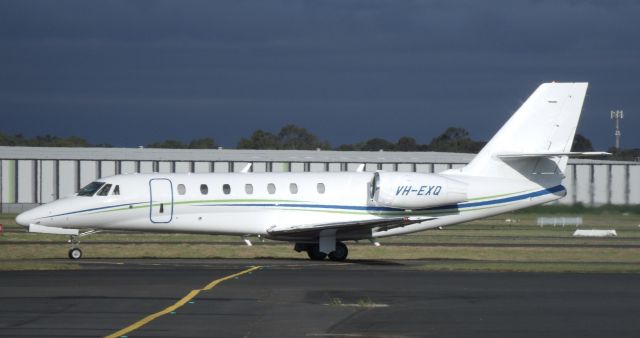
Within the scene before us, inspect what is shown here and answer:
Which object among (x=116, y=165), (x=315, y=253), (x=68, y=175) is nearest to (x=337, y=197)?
(x=315, y=253)

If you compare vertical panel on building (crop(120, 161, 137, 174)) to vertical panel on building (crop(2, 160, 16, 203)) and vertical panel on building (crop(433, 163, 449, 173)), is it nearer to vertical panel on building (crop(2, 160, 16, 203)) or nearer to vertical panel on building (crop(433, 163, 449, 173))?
vertical panel on building (crop(2, 160, 16, 203))

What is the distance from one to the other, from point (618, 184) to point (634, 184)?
3.53m

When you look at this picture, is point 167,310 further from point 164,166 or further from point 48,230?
point 164,166

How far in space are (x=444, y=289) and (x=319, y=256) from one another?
1162cm

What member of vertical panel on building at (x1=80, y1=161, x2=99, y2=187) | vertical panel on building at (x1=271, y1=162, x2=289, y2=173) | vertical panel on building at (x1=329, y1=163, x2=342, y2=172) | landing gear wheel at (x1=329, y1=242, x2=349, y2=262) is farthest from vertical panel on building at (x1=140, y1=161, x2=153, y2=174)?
landing gear wheel at (x1=329, y1=242, x2=349, y2=262)

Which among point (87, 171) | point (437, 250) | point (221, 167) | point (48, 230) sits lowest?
point (437, 250)

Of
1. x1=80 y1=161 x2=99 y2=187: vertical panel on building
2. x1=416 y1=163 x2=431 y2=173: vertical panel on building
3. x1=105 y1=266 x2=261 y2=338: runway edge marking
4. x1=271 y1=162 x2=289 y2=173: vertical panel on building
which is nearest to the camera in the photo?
x1=105 y1=266 x2=261 y2=338: runway edge marking

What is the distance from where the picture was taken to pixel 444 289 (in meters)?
23.3

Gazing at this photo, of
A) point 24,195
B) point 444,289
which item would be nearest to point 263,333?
point 444,289

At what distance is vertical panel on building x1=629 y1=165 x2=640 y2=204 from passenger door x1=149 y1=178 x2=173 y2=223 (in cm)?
2963

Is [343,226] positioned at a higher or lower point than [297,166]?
lower

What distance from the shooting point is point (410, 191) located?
3359 cm

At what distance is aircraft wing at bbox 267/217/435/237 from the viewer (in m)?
32.2

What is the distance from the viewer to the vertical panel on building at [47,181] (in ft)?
246
